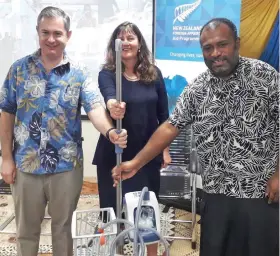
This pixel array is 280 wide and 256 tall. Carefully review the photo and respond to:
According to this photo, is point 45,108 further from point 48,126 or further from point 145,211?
point 145,211

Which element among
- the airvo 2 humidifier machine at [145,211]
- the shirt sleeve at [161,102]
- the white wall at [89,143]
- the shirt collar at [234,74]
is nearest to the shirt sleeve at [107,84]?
the shirt sleeve at [161,102]

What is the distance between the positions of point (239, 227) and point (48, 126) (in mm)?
951

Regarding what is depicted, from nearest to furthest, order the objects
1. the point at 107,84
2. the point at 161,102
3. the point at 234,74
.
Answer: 1. the point at 234,74
2. the point at 107,84
3. the point at 161,102

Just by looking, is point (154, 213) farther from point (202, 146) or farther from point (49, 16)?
point (49, 16)

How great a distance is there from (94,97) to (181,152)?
4.24ft

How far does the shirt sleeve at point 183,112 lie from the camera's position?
69.5 inches

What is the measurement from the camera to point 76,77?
1.90 meters

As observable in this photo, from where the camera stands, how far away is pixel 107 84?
2.10 metres

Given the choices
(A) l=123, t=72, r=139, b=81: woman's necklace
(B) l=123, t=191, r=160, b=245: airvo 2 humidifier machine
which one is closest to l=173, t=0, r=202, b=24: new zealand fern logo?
(A) l=123, t=72, r=139, b=81: woman's necklace

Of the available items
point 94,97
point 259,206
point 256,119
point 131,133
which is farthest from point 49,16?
point 259,206

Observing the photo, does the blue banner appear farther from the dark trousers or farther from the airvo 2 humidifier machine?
the airvo 2 humidifier machine

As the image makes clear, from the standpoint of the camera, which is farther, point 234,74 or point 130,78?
point 130,78

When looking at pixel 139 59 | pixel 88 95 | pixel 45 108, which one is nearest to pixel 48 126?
pixel 45 108

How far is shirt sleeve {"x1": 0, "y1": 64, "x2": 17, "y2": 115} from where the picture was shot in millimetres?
1900
